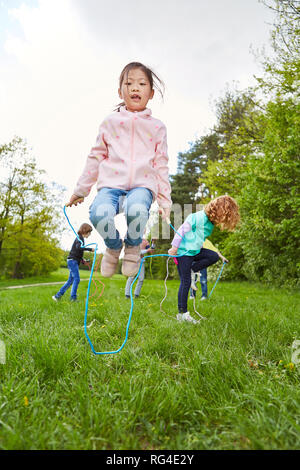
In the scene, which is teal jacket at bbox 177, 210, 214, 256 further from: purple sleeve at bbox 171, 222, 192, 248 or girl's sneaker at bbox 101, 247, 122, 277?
girl's sneaker at bbox 101, 247, 122, 277

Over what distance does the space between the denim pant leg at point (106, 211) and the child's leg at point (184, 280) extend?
1893 mm

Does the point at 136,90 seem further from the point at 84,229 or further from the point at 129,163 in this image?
the point at 84,229

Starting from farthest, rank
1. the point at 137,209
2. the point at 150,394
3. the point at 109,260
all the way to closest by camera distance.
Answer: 1. the point at 109,260
2. the point at 137,209
3. the point at 150,394

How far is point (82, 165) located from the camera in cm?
277

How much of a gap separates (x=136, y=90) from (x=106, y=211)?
1193 millimetres

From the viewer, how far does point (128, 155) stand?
253 centimetres

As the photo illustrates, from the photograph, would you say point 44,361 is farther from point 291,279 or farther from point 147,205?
point 291,279

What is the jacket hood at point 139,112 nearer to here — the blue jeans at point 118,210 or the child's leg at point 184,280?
the blue jeans at point 118,210

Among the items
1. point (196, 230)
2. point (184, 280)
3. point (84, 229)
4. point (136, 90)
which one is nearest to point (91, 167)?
point (136, 90)

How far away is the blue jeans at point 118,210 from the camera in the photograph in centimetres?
232

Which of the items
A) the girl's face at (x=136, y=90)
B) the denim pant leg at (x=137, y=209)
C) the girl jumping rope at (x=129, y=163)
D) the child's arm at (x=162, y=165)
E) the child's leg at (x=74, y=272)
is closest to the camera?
the denim pant leg at (x=137, y=209)

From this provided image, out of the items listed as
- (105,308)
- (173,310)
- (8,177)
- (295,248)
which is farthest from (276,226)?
(8,177)

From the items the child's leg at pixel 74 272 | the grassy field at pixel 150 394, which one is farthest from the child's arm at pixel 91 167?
the child's leg at pixel 74 272

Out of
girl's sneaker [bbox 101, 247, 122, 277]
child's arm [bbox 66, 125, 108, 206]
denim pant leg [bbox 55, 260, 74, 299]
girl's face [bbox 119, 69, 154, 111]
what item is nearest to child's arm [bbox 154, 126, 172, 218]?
girl's face [bbox 119, 69, 154, 111]
